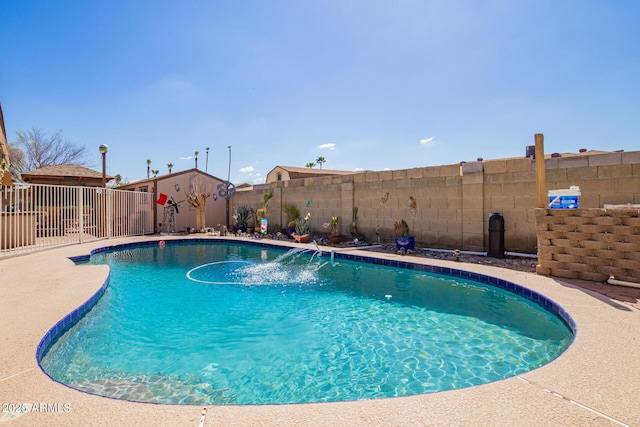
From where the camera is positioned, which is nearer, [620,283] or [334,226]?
[620,283]

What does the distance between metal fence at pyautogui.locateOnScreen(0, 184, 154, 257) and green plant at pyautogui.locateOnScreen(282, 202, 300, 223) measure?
6802 mm

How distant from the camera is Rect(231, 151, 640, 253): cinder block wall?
636 centimetres

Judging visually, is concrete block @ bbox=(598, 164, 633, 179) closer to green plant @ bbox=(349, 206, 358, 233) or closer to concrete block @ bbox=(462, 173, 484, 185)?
concrete block @ bbox=(462, 173, 484, 185)

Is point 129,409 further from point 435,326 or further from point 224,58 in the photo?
point 224,58

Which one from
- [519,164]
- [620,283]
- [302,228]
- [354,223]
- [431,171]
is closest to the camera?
[620,283]

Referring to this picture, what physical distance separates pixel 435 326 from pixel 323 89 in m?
10.2

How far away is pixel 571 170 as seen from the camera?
6742 millimetres

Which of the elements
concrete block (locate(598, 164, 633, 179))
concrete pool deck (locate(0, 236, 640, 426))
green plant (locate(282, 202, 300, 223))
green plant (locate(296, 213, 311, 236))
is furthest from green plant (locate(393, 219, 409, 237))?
concrete pool deck (locate(0, 236, 640, 426))

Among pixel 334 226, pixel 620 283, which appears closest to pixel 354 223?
pixel 334 226

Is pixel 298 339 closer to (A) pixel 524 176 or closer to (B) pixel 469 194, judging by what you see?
(B) pixel 469 194

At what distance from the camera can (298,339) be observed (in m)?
Result: 3.80

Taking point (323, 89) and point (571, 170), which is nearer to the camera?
point (571, 170)

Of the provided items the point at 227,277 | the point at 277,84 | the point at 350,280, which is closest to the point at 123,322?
the point at 227,277

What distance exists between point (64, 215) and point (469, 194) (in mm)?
14028
